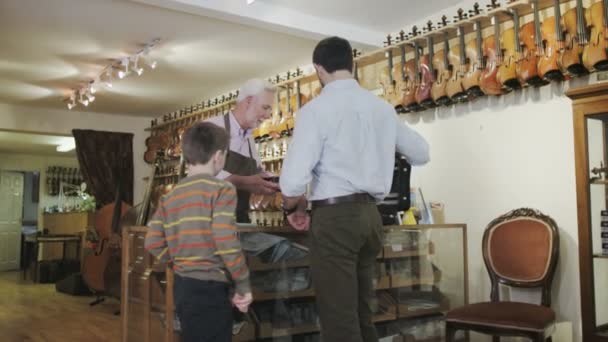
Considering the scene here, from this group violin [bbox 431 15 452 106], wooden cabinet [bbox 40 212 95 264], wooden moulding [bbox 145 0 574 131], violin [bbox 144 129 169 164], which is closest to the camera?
wooden moulding [bbox 145 0 574 131]

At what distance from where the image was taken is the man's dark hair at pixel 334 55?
1.78 m

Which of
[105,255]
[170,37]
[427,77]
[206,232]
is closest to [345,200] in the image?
[206,232]

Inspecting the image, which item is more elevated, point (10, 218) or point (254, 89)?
point (254, 89)

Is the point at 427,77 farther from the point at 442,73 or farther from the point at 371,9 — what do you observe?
the point at 371,9

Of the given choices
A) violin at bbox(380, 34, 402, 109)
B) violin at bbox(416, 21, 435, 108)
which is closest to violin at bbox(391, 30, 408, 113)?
violin at bbox(380, 34, 402, 109)

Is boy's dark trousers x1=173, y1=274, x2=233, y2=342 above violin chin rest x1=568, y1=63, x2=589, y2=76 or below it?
below

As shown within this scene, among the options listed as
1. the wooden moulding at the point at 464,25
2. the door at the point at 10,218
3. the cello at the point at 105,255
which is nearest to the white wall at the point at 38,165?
the door at the point at 10,218

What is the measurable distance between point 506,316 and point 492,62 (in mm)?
1648

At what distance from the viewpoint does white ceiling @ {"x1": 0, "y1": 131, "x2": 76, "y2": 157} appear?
29.8 ft

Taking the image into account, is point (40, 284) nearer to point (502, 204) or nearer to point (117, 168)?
point (117, 168)

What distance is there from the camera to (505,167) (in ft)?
11.8

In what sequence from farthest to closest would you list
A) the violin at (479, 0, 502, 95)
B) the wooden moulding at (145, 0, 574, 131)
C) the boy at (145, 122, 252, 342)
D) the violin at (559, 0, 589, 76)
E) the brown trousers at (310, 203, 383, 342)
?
1. the violin at (479, 0, 502, 95)
2. the wooden moulding at (145, 0, 574, 131)
3. the violin at (559, 0, 589, 76)
4. the boy at (145, 122, 252, 342)
5. the brown trousers at (310, 203, 383, 342)

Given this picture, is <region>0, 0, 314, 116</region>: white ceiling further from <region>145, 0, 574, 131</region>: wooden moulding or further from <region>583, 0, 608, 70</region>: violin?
<region>583, 0, 608, 70</region>: violin

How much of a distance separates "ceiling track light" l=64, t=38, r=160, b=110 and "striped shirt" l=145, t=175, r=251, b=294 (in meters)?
3.25
